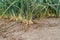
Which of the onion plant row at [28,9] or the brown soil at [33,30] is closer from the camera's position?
the brown soil at [33,30]

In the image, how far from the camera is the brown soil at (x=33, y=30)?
234 centimetres

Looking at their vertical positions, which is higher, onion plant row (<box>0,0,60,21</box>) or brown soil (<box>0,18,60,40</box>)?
onion plant row (<box>0,0,60,21</box>)

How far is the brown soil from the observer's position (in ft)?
7.66

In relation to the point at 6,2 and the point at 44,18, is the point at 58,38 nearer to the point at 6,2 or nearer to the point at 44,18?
the point at 44,18

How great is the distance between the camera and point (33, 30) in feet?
8.27

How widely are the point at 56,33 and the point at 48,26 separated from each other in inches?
10.0

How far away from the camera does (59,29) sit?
2541 mm

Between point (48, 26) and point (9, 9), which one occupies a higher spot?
point (9, 9)

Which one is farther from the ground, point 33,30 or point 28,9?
point 28,9

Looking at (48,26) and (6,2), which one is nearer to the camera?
(48,26)

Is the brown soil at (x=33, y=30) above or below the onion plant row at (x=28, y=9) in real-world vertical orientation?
below

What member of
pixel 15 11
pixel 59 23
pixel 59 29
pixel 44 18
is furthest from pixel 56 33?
pixel 15 11

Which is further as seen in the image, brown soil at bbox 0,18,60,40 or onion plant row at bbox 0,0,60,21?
onion plant row at bbox 0,0,60,21

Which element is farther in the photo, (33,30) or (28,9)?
(28,9)
